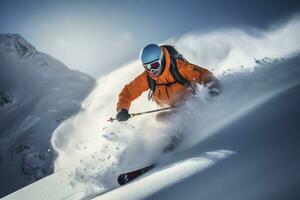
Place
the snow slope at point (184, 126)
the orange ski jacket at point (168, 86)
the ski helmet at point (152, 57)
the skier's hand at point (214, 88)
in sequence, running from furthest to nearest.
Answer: the orange ski jacket at point (168, 86), the ski helmet at point (152, 57), the skier's hand at point (214, 88), the snow slope at point (184, 126)

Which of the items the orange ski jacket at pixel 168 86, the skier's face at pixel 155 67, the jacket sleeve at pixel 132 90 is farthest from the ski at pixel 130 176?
the jacket sleeve at pixel 132 90

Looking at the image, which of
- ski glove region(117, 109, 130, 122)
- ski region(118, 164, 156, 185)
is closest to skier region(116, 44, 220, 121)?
ski glove region(117, 109, 130, 122)

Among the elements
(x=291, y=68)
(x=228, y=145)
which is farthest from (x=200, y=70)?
(x=228, y=145)

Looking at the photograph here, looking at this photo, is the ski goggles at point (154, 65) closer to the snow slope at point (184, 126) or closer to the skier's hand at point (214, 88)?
the snow slope at point (184, 126)

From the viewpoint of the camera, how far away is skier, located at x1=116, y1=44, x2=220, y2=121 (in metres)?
8.25

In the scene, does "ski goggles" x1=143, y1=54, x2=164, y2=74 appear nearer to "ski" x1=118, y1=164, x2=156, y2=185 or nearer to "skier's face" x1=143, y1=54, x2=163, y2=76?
"skier's face" x1=143, y1=54, x2=163, y2=76

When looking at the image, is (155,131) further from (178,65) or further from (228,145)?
(228,145)

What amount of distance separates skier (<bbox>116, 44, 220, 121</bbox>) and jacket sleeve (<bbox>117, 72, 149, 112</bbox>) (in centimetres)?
31

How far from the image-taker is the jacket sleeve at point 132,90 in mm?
9328

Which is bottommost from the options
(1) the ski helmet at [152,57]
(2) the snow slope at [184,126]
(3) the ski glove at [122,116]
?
(2) the snow slope at [184,126]

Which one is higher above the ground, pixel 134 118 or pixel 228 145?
pixel 134 118

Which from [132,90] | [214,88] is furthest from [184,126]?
[132,90]

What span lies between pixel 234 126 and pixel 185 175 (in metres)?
1.45

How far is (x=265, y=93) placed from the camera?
6.50 metres
